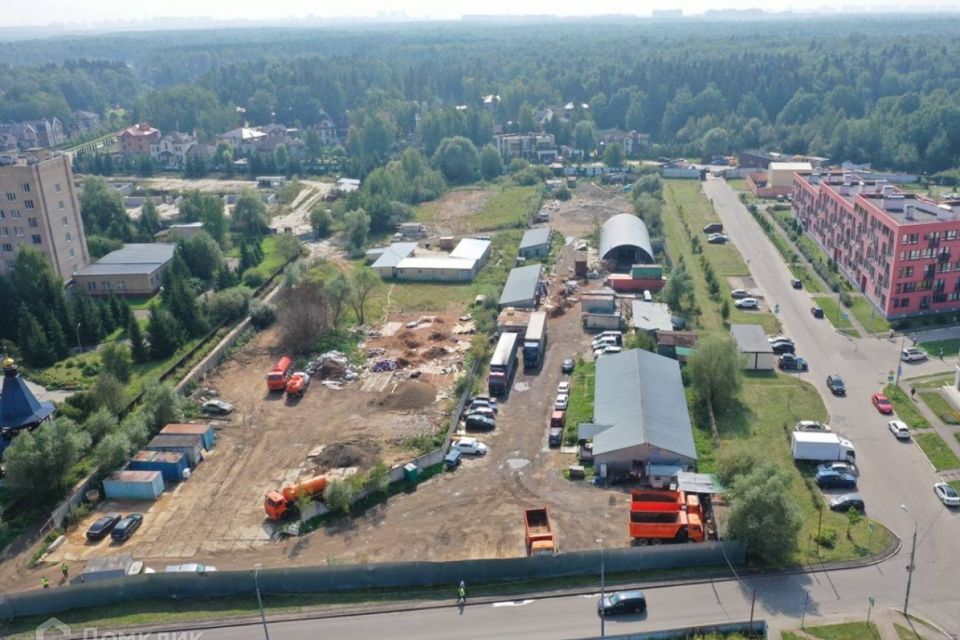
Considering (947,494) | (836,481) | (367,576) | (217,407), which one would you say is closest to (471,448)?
(367,576)

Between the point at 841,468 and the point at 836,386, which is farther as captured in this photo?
the point at 836,386

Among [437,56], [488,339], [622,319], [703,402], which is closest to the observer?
[703,402]

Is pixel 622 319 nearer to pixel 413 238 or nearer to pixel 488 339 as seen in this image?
pixel 488 339

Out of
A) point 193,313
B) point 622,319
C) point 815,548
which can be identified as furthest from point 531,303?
point 815,548

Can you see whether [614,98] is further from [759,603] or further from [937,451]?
[759,603]

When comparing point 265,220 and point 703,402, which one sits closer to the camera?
point 703,402

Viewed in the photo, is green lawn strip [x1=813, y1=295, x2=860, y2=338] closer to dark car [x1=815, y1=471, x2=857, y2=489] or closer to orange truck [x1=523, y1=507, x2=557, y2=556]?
dark car [x1=815, y1=471, x2=857, y2=489]

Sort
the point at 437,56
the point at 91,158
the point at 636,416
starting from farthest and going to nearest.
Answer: the point at 437,56 < the point at 91,158 < the point at 636,416
